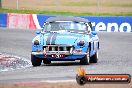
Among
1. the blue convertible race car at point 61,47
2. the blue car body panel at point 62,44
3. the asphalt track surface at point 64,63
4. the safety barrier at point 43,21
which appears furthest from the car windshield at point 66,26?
the safety barrier at point 43,21

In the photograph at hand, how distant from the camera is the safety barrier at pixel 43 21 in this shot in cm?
3825

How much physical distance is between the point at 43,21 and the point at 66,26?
62.8 feet

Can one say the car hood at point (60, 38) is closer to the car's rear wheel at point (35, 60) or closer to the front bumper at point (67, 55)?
the front bumper at point (67, 55)

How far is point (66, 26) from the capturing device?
21297 mm

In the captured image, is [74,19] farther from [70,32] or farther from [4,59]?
[4,59]

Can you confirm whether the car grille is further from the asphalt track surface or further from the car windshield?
the car windshield

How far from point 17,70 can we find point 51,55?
1.41 m

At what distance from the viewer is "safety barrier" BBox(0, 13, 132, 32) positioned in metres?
38.2

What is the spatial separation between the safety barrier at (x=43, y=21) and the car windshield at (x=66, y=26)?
1680 cm

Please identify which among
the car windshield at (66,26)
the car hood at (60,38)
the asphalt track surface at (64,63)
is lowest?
the asphalt track surface at (64,63)

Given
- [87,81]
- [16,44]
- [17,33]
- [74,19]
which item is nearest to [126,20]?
[17,33]

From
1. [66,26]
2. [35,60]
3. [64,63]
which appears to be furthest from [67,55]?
[66,26]

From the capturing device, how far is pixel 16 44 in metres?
29.6

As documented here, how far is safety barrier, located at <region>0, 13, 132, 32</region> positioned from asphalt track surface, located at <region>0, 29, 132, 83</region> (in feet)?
6.13
